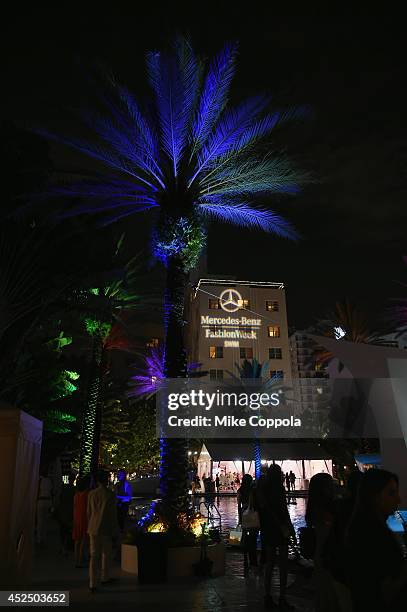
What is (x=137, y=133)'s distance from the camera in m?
13.1

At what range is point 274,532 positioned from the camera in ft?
21.4

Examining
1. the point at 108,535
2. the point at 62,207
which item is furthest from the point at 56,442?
the point at 108,535

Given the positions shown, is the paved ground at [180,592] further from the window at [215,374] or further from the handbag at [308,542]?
the window at [215,374]

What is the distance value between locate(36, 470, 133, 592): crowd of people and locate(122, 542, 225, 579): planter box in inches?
19.3

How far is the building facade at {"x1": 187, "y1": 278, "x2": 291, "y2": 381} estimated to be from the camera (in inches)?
2830

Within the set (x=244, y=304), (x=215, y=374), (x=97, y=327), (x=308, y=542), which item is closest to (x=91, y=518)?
(x=308, y=542)

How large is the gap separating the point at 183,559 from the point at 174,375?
3857 millimetres

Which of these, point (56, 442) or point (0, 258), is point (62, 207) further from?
point (56, 442)

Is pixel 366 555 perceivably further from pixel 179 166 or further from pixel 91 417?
pixel 91 417

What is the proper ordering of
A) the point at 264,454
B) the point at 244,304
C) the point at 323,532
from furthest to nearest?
1. the point at 244,304
2. the point at 264,454
3. the point at 323,532

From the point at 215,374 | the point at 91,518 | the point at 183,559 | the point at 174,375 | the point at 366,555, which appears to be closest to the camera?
the point at 366,555

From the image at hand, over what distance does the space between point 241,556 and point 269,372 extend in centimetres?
5949

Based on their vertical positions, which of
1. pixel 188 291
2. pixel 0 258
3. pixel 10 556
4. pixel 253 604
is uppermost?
pixel 188 291

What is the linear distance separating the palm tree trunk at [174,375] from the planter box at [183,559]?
90cm
